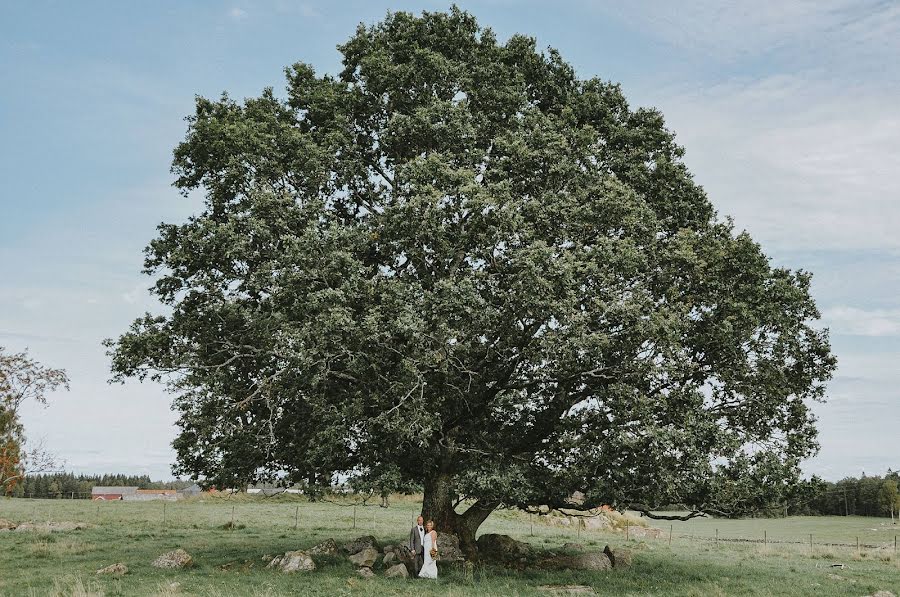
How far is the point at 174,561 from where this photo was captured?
22.3 m

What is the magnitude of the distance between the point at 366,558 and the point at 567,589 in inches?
254

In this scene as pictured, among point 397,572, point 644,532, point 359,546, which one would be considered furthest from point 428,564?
point 644,532

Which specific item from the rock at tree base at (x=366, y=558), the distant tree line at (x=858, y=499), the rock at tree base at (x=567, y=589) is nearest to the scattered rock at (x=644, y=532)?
the rock at tree base at (x=567, y=589)

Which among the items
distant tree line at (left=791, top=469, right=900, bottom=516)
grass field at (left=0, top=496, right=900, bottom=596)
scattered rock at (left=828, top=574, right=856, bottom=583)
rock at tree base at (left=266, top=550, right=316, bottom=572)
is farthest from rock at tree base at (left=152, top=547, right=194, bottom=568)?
distant tree line at (left=791, top=469, right=900, bottom=516)

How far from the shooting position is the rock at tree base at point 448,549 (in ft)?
74.1

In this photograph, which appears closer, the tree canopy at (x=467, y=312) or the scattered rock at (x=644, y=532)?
the tree canopy at (x=467, y=312)

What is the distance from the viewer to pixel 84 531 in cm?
3591

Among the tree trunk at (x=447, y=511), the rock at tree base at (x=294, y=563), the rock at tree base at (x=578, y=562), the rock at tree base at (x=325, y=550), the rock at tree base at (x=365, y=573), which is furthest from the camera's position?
the rock at tree base at (x=578, y=562)

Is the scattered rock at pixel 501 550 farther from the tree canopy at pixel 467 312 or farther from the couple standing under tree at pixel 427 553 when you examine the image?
the couple standing under tree at pixel 427 553

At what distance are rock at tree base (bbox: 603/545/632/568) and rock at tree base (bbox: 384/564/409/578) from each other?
7855mm

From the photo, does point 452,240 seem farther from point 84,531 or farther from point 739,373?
point 84,531

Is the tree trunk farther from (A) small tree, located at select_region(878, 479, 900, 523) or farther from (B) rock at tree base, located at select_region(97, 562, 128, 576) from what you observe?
(A) small tree, located at select_region(878, 479, 900, 523)

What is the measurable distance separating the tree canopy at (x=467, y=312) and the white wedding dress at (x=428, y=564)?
76.1 inches

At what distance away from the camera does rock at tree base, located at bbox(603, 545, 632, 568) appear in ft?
82.5
